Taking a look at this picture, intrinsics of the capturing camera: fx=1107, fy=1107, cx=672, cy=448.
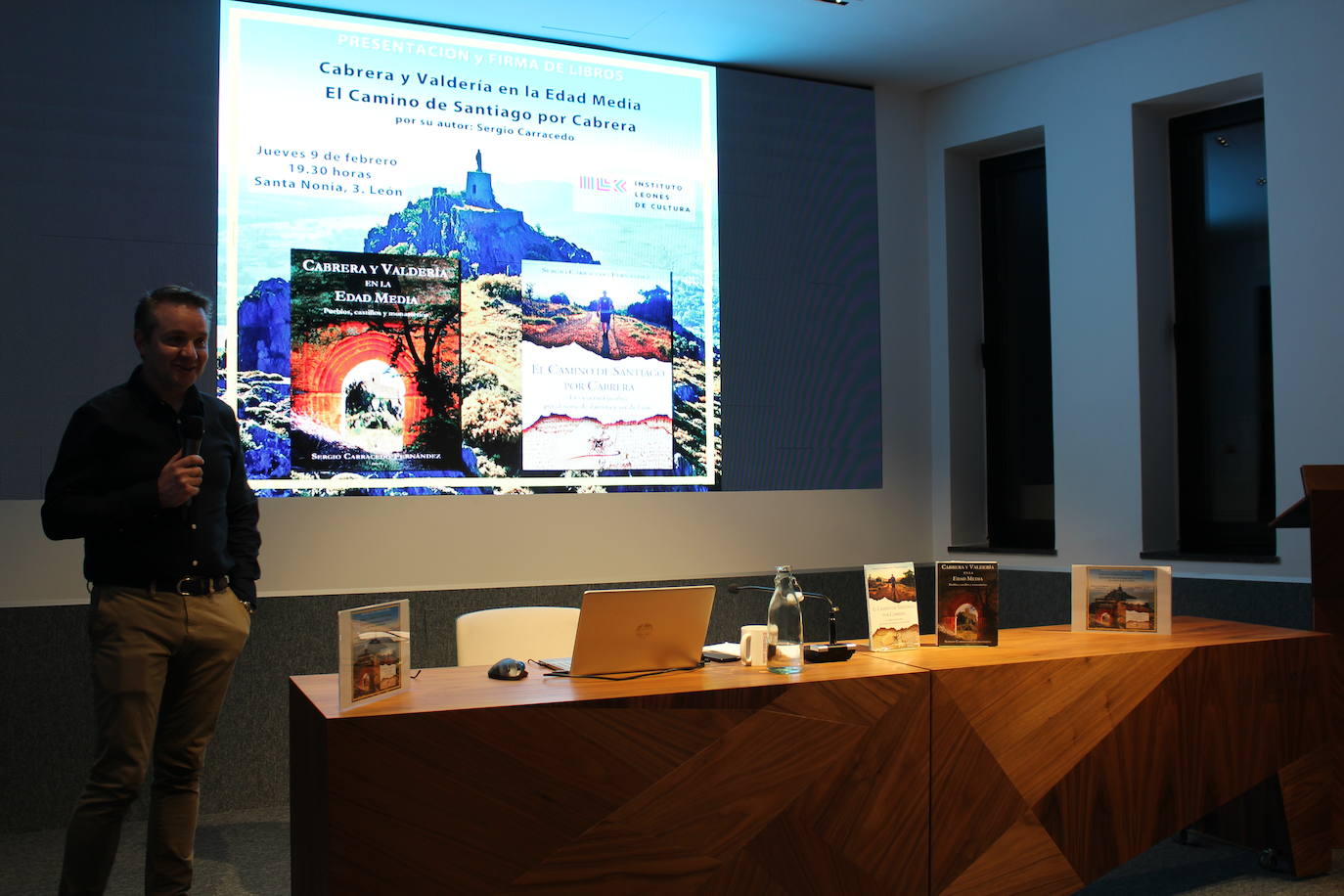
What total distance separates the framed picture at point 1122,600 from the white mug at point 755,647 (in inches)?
44.0

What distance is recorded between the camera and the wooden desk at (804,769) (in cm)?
217

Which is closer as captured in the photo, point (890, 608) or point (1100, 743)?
point (1100, 743)

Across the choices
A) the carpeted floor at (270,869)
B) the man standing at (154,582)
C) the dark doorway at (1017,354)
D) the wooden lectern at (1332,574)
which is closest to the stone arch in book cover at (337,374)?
the man standing at (154,582)

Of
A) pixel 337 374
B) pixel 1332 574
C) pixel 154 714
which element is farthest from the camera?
pixel 337 374

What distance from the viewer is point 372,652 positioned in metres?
2.30

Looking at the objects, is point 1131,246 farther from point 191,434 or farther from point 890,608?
point 191,434

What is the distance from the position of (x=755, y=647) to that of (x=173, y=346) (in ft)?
5.19

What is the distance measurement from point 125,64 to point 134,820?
8.90 feet

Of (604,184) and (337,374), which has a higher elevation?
(604,184)

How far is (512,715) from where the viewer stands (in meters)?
2.25

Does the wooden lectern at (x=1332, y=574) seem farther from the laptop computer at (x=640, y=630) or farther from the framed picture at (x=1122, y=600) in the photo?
the laptop computer at (x=640, y=630)

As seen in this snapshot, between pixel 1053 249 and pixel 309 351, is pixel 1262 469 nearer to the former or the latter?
pixel 1053 249

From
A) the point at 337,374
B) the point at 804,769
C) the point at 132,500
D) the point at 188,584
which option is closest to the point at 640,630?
the point at 804,769

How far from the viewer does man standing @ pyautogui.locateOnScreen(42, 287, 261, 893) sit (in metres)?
2.54
